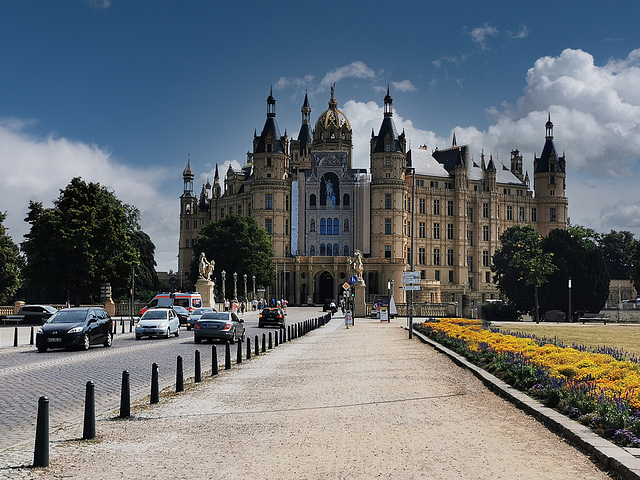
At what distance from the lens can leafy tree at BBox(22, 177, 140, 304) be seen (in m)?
55.2

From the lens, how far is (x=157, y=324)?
34.9 metres

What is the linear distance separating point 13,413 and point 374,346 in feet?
59.3

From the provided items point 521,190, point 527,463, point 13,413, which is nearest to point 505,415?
point 527,463

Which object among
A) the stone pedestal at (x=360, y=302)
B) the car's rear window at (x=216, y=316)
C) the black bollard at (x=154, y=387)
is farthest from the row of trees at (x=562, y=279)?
the black bollard at (x=154, y=387)

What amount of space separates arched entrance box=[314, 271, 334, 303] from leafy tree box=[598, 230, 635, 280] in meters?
51.7

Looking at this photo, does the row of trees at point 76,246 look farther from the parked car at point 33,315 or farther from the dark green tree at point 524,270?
the dark green tree at point 524,270

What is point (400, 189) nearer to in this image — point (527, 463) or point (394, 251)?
point (394, 251)

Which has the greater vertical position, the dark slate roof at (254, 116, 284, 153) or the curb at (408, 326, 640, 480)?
the dark slate roof at (254, 116, 284, 153)

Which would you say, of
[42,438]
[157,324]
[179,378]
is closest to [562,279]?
[157,324]

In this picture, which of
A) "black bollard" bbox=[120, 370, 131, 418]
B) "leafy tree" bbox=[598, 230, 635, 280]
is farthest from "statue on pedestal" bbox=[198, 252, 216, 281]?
"leafy tree" bbox=[598, 230, 635, 280]

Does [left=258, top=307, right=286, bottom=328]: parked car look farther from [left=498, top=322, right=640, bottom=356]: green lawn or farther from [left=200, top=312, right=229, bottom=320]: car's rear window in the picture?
[left=200, top=312, right=229, bottom=320]: car's rear window

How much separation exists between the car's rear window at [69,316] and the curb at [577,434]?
54.0 feet

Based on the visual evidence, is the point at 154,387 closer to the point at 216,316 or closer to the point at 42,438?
the point at 42,438

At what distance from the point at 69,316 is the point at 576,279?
7111 centimetres
